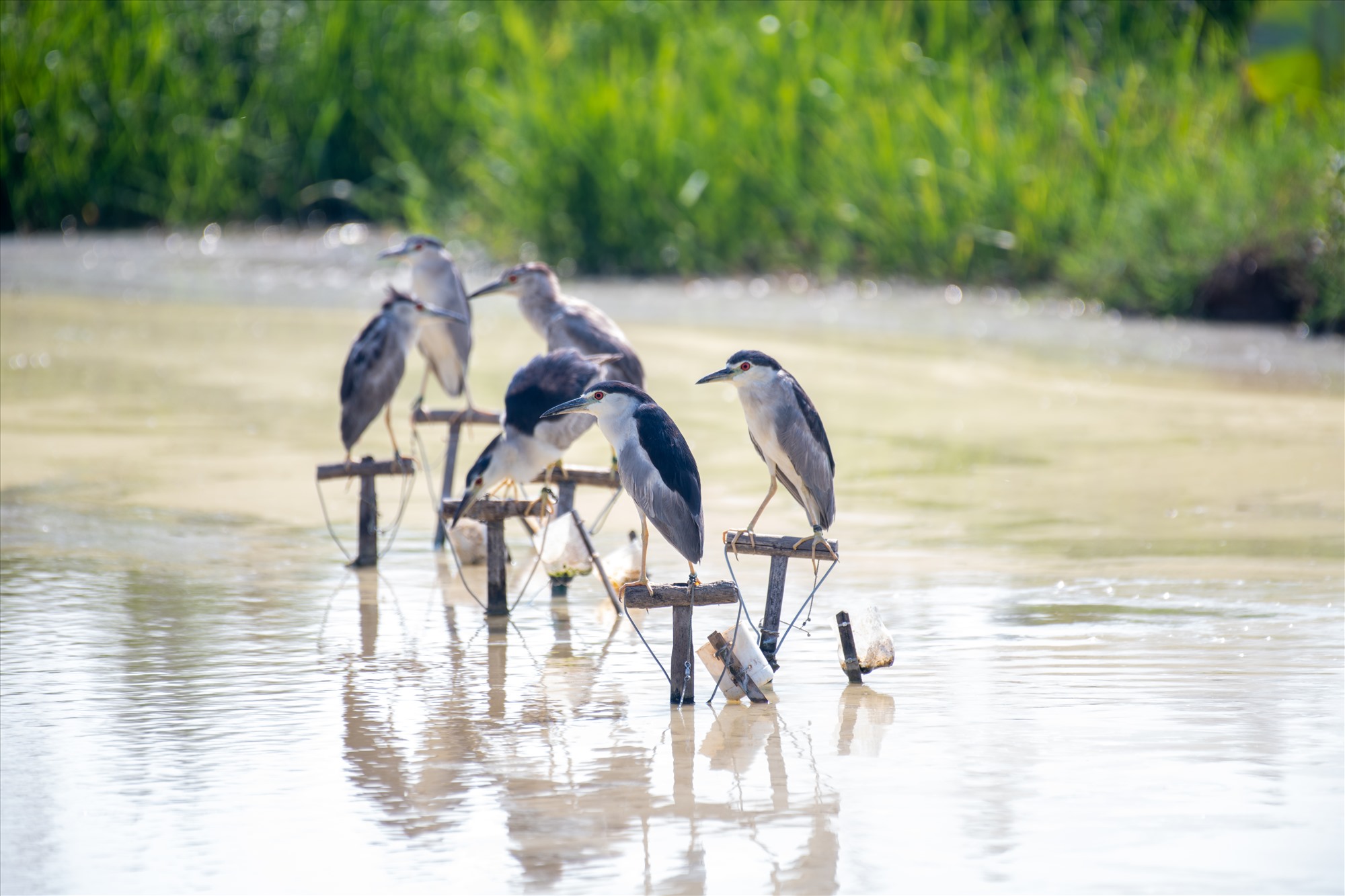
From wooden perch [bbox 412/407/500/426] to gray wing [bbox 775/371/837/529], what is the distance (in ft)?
5.36

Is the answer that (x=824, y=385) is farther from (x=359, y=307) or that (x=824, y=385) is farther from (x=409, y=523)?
(x=359, y=307)

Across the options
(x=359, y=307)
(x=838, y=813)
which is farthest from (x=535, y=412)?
(x=359, y=307)

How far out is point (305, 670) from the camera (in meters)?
4.55

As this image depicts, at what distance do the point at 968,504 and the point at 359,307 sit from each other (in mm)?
6235

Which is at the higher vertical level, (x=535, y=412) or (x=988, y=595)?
(x=535, y=412)

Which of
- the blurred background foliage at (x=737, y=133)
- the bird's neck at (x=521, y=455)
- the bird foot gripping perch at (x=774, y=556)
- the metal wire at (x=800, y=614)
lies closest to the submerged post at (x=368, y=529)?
the bird's neck at (x=521, y=455)

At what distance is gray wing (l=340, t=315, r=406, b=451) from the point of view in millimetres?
5723

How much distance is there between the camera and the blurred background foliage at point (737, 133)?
11.1 m

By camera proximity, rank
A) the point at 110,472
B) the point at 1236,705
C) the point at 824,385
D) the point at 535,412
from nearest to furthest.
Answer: the point at 1236,705
the point at 535,412
the point at 110,472
the point at 824,385

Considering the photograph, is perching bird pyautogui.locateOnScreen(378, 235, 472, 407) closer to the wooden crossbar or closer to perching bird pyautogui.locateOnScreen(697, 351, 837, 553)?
the wooden crossbar

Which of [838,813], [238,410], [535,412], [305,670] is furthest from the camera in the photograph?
[238,410]

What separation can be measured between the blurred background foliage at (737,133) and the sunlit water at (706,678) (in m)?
2.49

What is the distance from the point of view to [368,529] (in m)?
5.62

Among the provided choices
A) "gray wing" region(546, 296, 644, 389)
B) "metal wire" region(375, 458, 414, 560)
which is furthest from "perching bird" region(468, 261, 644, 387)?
"metal wire" region(375, 458, 414, 560)
